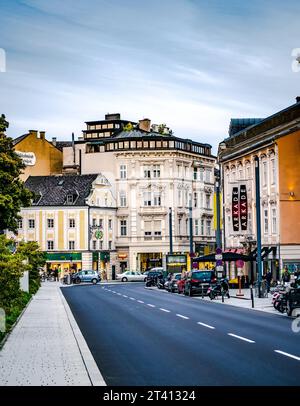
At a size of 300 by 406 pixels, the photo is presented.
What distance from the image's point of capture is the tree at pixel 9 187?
148 feet

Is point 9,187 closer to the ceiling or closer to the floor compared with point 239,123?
closer to the floor

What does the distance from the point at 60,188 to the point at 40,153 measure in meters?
10.8

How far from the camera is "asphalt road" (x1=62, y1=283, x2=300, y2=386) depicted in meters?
16.3

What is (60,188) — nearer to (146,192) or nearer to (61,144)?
(146,192)

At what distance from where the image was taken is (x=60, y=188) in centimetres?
11538

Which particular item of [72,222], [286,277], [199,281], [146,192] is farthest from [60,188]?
[286,277]

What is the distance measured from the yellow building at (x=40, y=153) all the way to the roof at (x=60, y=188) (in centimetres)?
294

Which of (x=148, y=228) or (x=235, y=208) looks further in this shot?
(x=148, y=228)

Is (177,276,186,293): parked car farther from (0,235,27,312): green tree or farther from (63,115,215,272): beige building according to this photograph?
(63,115,215,272): beige building

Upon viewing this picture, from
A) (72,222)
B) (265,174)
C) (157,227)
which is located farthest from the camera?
(157,227)

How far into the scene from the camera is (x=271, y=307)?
41750 mm

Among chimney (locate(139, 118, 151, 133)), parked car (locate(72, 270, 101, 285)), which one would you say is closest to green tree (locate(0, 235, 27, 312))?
parked car (locate(72, 270, 101, 285))

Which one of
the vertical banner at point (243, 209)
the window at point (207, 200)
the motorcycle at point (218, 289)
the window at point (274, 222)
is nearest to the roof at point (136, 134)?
the window at point (207, 200)

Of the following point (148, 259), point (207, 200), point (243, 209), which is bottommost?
point (148, 259)
